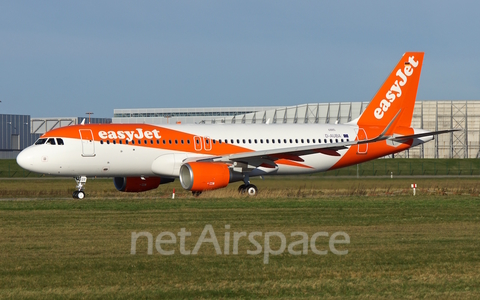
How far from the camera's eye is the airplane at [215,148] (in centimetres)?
3316

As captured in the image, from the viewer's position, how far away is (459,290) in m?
11.1

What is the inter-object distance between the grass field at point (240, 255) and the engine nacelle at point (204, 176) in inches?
165

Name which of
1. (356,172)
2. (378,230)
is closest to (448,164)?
(356,172)

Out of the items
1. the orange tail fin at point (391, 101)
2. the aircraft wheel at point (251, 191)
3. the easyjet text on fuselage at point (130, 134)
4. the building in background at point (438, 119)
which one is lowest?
the aircraft wheel at point (251, 191)

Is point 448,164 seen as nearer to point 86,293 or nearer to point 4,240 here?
point 4,240

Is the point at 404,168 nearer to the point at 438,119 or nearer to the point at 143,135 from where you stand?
the point at 438,119

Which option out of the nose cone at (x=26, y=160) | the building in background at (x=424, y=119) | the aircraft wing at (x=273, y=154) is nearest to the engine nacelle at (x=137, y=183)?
the aircraft wing at (x=273, y=154)

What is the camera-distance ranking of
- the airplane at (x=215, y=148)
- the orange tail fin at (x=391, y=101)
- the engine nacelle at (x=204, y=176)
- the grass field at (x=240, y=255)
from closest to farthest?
1. the grass field at (x=240, y=255)
2. the engine nacelle at (x=204, y=176)
3. the airplane at (x=215, y=148)
4. the orange tail fin at (x=391, y=101)

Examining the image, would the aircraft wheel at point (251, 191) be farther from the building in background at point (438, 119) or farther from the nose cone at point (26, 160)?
the building in background at point (438, 119)

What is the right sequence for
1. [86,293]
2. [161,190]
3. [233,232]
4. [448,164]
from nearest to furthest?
[86,293] → [233,232] → [161,190] → [448,164]

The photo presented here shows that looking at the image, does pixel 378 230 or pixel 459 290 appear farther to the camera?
pixel 378 230

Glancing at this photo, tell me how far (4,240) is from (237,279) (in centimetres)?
727

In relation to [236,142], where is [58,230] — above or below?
below

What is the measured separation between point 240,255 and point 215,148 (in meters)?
21.1
